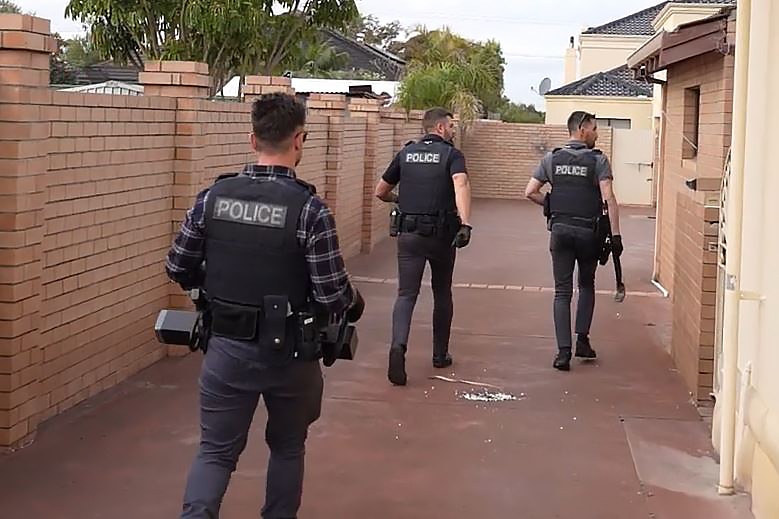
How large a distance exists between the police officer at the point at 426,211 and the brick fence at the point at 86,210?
1649mm

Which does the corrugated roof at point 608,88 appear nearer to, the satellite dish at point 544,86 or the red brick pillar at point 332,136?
the satellite dish at point 544,86

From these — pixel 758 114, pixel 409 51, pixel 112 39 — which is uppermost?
pixel 409 51

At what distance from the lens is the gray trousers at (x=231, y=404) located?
13.5ft

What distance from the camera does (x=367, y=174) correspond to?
1634cm

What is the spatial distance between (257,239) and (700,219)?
12.8 feet

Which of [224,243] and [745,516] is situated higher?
[224,243]

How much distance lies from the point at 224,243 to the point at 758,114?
A: 2632 mm

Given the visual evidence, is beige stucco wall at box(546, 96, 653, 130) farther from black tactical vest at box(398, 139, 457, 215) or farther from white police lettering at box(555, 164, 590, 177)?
black tactical vest at box(398, 139, 457, 215)

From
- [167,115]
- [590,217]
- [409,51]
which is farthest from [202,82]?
[409,51]

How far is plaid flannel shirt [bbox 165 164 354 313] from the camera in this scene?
4.08 m

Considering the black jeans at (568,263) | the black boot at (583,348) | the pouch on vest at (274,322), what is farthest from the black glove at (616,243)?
the pouch on vest at (274,322)

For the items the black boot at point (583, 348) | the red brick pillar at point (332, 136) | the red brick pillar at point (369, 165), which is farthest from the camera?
the red brick pillar at point (369, 165)

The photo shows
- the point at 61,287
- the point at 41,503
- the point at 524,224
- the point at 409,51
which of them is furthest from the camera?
the point at 409,51

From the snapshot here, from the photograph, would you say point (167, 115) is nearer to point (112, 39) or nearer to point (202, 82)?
point (202, 82)
